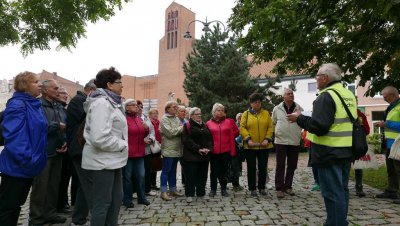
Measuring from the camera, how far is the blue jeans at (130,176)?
6.03 meters

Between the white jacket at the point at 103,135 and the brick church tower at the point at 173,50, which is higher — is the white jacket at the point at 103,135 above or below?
below

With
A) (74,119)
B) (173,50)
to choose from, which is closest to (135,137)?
(74,119)

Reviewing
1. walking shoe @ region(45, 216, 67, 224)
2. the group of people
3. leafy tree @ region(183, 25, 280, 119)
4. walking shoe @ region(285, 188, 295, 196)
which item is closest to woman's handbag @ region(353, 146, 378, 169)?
the group of people

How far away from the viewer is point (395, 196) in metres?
6.38

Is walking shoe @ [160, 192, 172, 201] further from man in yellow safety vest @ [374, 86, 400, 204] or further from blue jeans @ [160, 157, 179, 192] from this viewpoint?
man in yellow safety vest @ [374, 86, 400, 204]

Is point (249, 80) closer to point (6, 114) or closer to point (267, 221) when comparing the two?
point (267, 221)

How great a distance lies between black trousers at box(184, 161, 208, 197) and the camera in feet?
21.7

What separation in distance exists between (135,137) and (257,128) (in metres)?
2.41

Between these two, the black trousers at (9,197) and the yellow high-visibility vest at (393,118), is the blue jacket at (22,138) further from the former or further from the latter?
the yellow high-visibility vest at (393,118)

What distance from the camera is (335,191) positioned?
3895 millimetres

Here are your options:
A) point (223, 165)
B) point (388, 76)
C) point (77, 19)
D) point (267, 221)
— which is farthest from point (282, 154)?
point (77, 19)

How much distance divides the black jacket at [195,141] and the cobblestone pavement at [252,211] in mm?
828

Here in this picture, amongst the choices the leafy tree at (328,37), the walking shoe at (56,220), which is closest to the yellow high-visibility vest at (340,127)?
the leafy tree at (328,37)

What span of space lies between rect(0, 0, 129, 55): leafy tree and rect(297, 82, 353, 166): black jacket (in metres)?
6.41
